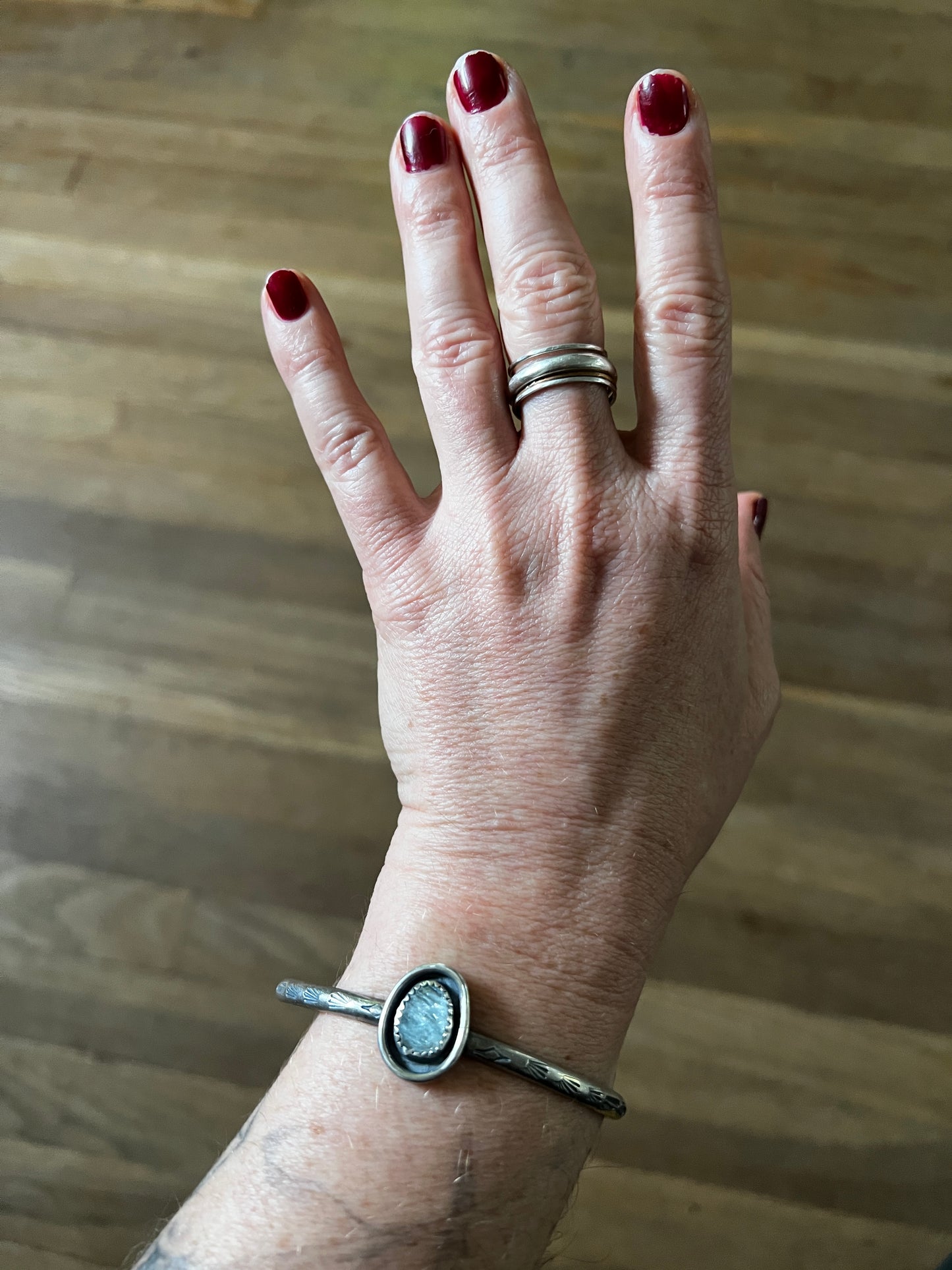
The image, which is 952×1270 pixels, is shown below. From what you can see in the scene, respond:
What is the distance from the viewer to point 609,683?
0.61 m

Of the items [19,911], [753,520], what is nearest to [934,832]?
[753,520]

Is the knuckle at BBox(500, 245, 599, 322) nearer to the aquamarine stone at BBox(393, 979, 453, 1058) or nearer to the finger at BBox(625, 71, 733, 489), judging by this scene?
the finger at BBox(625, 71, 733, 489)

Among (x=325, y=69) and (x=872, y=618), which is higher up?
(x=325, y=69)

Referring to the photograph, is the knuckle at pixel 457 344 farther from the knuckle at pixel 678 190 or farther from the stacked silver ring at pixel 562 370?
the knuckle at pixel 678 190

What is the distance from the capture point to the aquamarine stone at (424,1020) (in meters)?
0.52

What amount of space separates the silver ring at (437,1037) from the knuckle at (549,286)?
1.49 ft

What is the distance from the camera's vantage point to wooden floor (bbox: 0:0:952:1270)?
1.05 m

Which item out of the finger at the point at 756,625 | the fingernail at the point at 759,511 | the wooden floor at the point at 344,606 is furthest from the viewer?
the wooden floor at the point at 344,606

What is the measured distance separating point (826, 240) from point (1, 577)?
135 centimetres

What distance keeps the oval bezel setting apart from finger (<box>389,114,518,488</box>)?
34cm

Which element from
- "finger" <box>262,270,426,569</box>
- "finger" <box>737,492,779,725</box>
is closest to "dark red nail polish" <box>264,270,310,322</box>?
"finger" <box>262,270,426,569</box>

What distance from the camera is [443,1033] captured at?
1.70 feet

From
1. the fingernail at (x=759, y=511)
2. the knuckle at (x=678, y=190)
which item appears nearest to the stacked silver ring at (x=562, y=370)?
the knuckle at (x=678, y=190)

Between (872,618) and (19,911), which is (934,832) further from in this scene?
(19,911)
